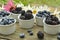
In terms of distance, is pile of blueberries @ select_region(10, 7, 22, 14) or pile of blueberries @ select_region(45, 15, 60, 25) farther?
pile of blueberries @ select_region(10, 7, 22, 14)

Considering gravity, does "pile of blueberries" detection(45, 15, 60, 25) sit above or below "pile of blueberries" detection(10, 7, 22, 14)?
below

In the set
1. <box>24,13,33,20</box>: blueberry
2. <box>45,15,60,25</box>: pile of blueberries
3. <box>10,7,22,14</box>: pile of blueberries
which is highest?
<box>10,7,22,14</box>: pile of blueberries

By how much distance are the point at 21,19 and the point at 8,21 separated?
3.3 inches

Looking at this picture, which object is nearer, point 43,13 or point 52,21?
point 52,21

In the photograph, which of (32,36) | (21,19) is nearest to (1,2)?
(21,19)

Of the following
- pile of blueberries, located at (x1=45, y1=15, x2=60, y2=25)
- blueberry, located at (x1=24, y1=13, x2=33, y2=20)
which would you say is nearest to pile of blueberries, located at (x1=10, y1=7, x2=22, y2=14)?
blueberry, located at (x1=24, y1=13, x2=33, y2=20)

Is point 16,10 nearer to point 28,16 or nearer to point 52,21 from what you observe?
point 28,16

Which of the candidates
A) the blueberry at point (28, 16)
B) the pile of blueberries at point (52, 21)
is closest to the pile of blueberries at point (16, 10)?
the blueberry at point (28, 16)

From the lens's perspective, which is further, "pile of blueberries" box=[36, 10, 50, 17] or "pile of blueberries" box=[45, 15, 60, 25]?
"pile of blueberries" box=[36, 10, 50, 17]

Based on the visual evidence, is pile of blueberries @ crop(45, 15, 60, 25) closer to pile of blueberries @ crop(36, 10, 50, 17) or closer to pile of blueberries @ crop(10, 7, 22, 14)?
pile of blueberries @ crop(36, 10, 50, 17)

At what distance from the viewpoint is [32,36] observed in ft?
3.38

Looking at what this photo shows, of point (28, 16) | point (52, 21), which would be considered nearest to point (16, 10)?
point (28, 16)

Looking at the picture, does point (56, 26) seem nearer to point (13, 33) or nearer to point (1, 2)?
point (13, 33)

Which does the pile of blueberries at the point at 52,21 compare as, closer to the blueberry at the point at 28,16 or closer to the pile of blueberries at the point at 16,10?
the blueberry at the point at 28,16
